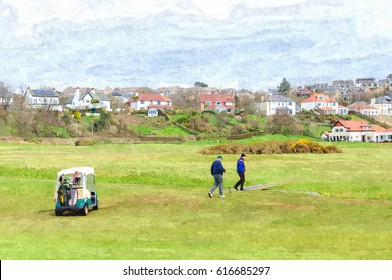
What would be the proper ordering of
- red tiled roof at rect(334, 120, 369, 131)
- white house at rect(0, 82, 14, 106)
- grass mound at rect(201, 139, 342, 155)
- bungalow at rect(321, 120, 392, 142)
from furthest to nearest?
white house at rect(0, 82, 14, 106)
red tiled roof at rect(334, 120, 369, 131)
bungalow at rect(321, 120, 392, 142)
grass mound at rect(201, 139, 342, 155)

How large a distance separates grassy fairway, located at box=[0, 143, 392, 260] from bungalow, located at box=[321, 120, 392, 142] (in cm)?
9876

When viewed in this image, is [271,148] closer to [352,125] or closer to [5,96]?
[352,125]

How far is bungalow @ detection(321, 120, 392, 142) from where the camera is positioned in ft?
484

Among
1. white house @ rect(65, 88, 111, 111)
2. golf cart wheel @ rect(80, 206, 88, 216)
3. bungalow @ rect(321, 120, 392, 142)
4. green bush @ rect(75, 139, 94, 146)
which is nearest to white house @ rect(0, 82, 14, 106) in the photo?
white house @ rect(65, 88, 111, 111)

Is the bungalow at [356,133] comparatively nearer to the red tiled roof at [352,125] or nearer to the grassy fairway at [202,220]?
the red tiled roof at [352,125]

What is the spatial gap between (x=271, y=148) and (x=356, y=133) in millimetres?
77061

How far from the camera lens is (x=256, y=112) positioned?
18975 centimetres

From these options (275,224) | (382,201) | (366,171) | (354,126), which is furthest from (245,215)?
(354,126)

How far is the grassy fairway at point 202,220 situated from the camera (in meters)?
21.5

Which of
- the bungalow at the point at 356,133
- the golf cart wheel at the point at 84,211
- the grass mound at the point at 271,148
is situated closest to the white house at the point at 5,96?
the bungalow at the point at 356,133

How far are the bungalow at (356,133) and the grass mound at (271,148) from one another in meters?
60.5

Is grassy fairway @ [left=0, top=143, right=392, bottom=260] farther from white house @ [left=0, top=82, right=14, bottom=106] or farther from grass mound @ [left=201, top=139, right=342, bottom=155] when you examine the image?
white house @ [left=0, top=82, right=14, bottom=106]

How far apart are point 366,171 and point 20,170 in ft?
87.8

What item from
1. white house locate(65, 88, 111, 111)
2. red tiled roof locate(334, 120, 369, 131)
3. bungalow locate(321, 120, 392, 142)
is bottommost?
bungalow locate(321, 120, 392, 142)
